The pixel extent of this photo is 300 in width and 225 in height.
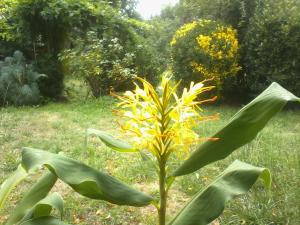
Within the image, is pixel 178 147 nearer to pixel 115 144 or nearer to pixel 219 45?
pixel 115 144

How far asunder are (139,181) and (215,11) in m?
7.61

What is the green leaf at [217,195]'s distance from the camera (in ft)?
4.19

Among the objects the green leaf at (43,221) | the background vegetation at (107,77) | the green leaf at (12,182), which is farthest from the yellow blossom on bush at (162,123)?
the background vegetation at (107,77)

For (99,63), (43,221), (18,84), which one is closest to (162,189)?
(43,221)

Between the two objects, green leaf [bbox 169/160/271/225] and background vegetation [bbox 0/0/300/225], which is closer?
green leaf [bbox 169/160/271/225]

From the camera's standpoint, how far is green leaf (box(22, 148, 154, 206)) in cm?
125

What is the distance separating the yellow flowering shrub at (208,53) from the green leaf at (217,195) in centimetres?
829

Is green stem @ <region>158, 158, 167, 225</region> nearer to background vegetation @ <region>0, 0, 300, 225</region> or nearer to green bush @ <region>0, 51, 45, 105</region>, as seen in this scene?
background vegetation @ <region>0, 0, 300, 225</region>

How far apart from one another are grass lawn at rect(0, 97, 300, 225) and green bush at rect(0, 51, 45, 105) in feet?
2.30

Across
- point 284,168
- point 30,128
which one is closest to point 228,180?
point 284,168

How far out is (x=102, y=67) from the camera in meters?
10.7

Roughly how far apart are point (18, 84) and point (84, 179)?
898 centimetres

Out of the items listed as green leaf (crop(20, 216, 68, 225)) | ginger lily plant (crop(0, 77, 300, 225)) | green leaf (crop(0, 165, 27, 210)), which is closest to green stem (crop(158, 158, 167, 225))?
ginger lily plant (crop(0, 77, 300, 225))

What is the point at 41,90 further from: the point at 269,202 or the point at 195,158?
the point at 195,158
